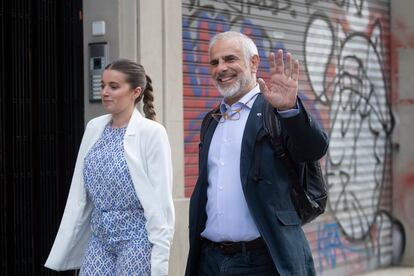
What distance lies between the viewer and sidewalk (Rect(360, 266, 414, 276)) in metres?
11.1

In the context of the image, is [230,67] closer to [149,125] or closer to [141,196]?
[149,125]

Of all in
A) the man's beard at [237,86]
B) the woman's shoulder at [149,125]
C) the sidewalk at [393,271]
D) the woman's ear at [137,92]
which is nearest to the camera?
the man's beard at [237,86]

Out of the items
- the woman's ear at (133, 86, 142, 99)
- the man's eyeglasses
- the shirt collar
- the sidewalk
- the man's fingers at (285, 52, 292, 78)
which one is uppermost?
the man's fingers at (285, 52, 292, 78)

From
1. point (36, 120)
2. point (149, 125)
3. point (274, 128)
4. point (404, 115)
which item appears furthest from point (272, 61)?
point (404, 115)

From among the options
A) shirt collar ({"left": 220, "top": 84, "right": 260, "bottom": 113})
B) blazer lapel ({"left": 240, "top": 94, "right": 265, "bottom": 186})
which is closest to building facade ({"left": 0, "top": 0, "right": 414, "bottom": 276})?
shirt collar ({"left": 220, "top": 84, "right": 260, "bottom": 113})

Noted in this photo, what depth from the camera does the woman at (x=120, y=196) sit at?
5059mm

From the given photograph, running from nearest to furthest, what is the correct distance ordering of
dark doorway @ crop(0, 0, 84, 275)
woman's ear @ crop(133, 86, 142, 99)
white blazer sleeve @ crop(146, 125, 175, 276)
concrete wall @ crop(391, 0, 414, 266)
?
white blazer sleeve @ crop(146, 125, 175, 276) < woman's ear @ crop(133, 86, 142, 99) < dark doorway @ crop(0, 0, 84, 275) < concrete wall @ crop(391, 0, 414, 266)

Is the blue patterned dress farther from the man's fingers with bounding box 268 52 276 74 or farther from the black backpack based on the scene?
the man's fingers with bounding box 268 52 276 74

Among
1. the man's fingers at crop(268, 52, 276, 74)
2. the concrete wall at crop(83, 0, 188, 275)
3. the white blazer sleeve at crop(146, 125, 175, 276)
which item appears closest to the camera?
the man's fingers at crop(268, 52, 276, 74)

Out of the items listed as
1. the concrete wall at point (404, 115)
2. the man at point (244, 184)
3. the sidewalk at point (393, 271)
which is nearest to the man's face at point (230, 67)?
the man at point (244, 184)

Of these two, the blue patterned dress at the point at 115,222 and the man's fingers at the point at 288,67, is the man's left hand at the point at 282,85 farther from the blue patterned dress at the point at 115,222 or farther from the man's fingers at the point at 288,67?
the blue patterned dress at the point at 115,222

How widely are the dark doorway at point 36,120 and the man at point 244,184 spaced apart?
274cm

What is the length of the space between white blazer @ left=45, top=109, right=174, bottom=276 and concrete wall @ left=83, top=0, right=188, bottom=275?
7.52 ft

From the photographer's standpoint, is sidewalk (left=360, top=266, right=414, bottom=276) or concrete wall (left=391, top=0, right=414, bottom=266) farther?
concrete wall (left=391, top=0, right=414, bottom=266)
